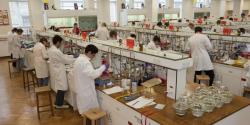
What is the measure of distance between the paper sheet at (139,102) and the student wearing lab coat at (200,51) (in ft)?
7.27

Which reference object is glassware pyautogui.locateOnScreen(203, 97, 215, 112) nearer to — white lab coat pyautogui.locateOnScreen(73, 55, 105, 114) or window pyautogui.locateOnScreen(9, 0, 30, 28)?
white lab coat pyautogui.locateOnScreen(73, 55, 105, 114)

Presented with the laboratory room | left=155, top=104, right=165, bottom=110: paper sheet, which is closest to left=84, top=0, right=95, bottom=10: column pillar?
the laboratory room

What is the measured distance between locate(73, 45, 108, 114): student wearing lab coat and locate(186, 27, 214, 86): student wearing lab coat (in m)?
2.27

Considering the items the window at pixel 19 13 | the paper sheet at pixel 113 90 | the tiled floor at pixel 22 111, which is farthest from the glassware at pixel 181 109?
the window at pixel 19 13

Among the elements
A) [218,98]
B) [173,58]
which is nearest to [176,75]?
[173,58]

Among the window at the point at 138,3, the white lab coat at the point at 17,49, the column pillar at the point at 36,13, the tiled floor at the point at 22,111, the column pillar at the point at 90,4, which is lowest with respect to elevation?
the tiled floor at the point at 22,111

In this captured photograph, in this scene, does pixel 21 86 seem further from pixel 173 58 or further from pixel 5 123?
pixel 173 58

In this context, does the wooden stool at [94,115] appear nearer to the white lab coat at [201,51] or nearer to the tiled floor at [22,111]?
the tiled floor at [22,111]

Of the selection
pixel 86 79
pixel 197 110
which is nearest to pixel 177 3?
pixel 86 79

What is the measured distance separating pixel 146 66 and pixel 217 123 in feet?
5.16

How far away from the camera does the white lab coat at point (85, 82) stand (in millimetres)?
3219

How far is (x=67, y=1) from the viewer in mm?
11445

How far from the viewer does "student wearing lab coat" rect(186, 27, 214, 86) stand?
457cm

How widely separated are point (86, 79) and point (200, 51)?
262 centimetres
